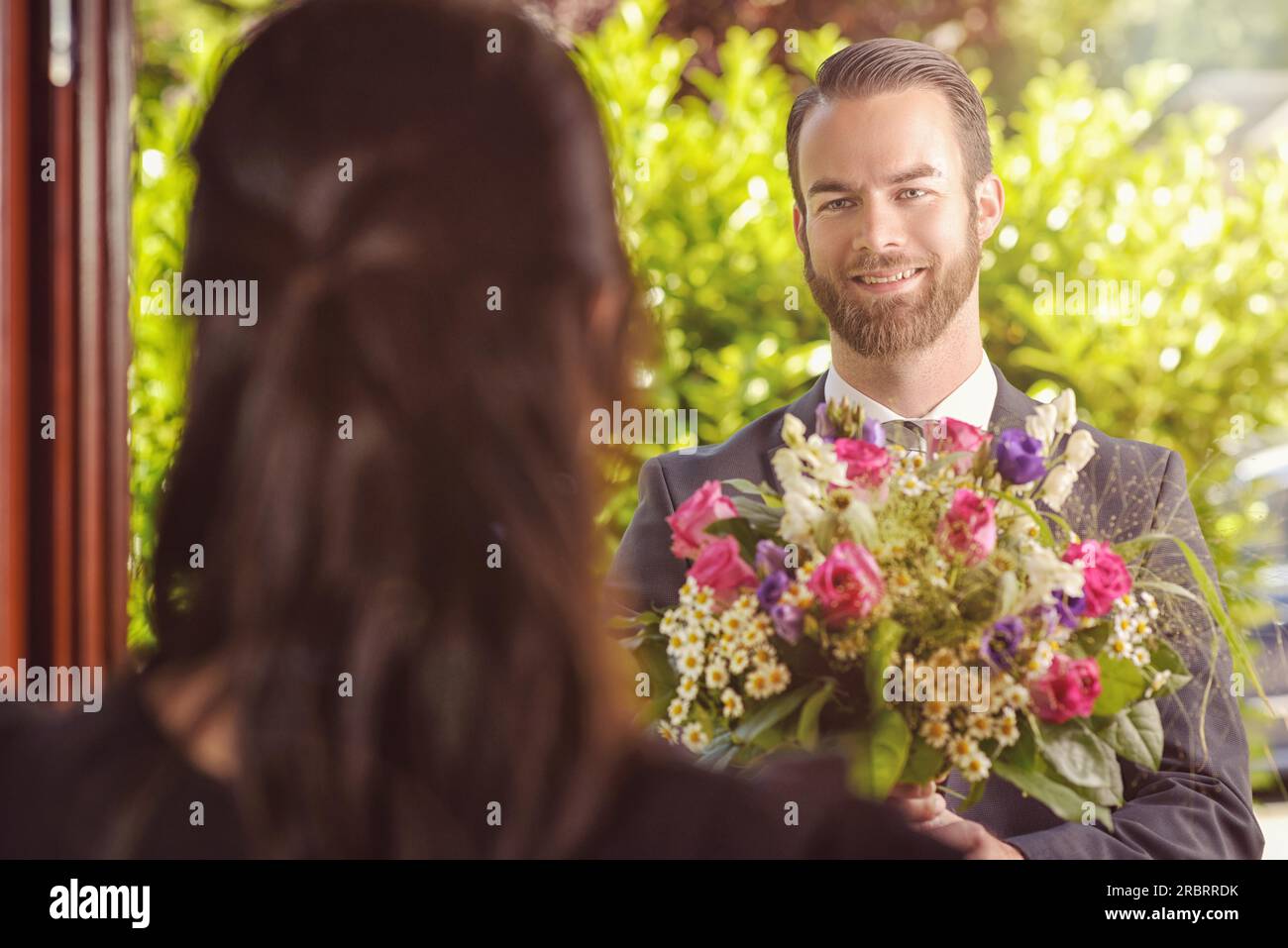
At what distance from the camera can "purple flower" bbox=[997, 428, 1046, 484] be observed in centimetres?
126

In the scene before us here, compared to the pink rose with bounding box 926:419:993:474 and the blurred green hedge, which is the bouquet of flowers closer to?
the pink rose with bounding box 926:419:993:474

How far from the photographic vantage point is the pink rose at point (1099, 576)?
1.24m

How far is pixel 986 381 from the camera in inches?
72.2

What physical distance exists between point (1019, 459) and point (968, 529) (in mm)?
113

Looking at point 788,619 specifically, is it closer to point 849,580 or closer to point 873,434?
point 849,580

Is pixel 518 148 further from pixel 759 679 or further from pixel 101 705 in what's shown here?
pixel 759 679

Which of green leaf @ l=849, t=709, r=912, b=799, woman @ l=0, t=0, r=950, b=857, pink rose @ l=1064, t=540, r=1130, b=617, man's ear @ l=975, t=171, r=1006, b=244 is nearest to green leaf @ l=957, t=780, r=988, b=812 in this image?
green leaf @ l=849, t=709, r=912, b=799

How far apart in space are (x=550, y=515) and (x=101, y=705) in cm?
35

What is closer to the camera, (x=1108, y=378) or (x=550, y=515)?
(x=550, y=515)

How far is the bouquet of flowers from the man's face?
463 mm

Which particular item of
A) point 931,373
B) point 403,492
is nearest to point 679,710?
point 403,492

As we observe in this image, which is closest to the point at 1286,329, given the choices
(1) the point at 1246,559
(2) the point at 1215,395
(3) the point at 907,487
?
(2) the point at 1215,395

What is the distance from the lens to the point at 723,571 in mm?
1274

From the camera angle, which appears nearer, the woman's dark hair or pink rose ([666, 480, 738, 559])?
the woman's dark hair
